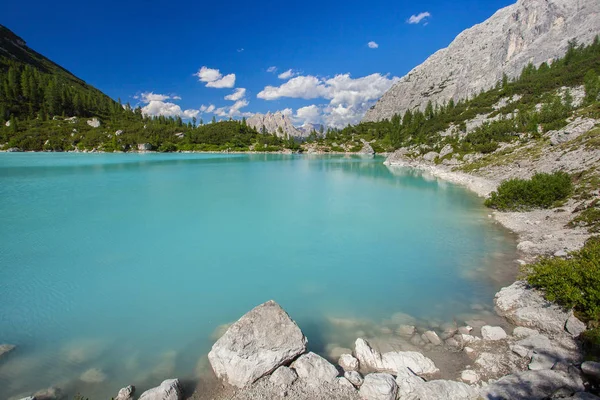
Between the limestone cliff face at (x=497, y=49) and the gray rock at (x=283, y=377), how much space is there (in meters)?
143

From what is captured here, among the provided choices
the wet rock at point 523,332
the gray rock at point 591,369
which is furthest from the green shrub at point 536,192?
the gray rock at point 591,369

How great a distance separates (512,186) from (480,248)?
27.9 feet

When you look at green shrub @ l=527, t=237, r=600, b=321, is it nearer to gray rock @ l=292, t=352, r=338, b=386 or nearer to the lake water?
the lake water

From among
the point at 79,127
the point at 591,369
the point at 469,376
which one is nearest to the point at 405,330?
the point at 469,376

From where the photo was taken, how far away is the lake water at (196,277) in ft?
23.4

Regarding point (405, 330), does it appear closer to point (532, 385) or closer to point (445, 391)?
point (445, 391)

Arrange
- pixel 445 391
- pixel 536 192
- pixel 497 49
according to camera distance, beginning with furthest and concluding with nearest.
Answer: pixel 497 49, pixel 536 192, pixel 445 391

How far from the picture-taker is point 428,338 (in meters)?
7.27

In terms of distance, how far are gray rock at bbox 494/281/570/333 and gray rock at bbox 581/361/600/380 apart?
221 centimetres

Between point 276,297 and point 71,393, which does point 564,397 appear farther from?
point 71,393

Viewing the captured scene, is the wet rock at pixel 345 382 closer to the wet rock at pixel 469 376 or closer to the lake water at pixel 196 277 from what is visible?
the lake water at pixel 196 277

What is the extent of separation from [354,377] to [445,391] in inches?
60.7

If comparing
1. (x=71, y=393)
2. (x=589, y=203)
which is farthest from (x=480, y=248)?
(x=71, y=393)

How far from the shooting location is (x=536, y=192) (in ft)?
59.1
